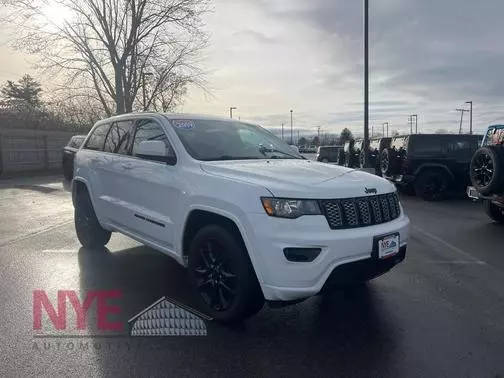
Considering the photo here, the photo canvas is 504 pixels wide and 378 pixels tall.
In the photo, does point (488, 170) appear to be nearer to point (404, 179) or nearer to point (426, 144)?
point (404, 179)

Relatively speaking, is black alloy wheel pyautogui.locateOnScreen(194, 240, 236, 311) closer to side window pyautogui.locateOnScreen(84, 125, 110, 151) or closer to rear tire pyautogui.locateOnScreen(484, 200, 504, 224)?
side window pyautogui.locateOnScreen(84, 125, 110, 151)

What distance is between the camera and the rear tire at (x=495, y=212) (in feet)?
27.7

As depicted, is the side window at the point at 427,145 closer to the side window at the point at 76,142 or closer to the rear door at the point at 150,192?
the rear door at the point at 150,192

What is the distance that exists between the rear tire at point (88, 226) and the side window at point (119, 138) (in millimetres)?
929

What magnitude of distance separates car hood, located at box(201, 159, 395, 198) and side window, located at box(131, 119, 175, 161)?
0.63 m

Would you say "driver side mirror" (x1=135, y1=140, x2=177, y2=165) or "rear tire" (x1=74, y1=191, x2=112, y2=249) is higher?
"driver side mirror" (x1=135, y1=140, x2=177, y2=165)

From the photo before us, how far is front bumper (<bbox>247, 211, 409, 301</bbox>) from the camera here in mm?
3139

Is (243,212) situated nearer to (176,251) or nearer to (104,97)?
(176,251)

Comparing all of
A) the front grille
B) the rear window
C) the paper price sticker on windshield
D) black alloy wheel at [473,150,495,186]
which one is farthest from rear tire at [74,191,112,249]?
the rear window

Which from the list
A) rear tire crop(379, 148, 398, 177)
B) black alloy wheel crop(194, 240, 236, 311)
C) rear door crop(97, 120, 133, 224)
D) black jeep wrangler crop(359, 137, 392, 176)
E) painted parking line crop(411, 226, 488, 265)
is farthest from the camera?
black jeep wrangler crop(359, 137, 392, 176)

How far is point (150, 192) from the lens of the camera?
4422mm

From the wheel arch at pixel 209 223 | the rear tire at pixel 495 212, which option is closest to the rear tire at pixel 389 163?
the rear tire at pixel 495 212

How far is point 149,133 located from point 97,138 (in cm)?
160

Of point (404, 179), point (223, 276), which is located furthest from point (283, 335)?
point (404, 179)
